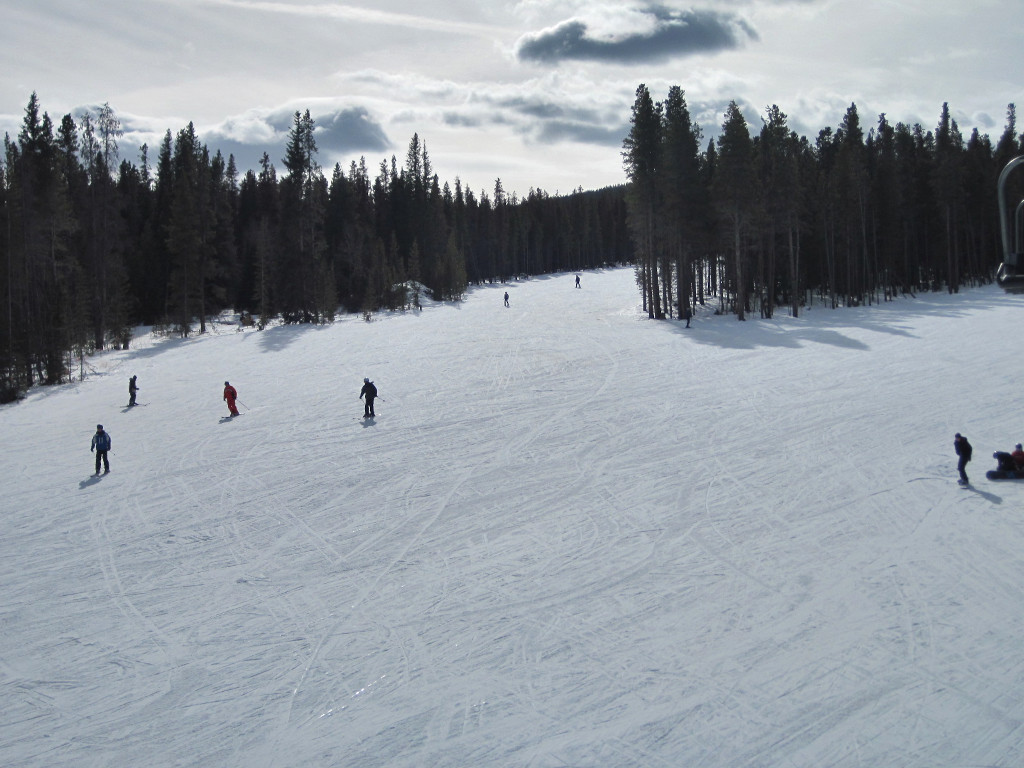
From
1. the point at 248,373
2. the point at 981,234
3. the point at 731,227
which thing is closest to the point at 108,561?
the point at 248,373

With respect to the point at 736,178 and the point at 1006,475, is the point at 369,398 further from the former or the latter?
the point at 736,178

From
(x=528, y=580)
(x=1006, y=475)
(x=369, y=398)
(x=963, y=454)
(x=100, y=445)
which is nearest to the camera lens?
(x=528, y=580)

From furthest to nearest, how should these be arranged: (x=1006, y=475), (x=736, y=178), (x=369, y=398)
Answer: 1. (x=736, y=178)
2. (x=369, y=398)
3. (x=1006, y=475)

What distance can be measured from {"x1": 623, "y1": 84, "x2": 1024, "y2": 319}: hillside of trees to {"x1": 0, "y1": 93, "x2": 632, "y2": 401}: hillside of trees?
8.81m

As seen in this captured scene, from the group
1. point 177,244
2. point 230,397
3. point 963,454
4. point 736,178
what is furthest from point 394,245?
point 963,454

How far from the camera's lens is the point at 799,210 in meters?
45.5

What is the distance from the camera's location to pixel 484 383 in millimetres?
26688

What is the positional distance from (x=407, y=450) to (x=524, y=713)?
37.1 feet

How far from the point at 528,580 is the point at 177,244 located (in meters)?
41.8

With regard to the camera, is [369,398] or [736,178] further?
[736,178]

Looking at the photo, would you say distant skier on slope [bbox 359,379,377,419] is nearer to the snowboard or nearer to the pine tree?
the snowboard

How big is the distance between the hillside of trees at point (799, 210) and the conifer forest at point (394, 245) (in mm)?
160

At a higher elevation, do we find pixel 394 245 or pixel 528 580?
pixel 394 245

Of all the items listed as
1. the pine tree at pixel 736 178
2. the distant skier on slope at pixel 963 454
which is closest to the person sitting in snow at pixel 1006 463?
the distant skier on slope at pixel 963 454
